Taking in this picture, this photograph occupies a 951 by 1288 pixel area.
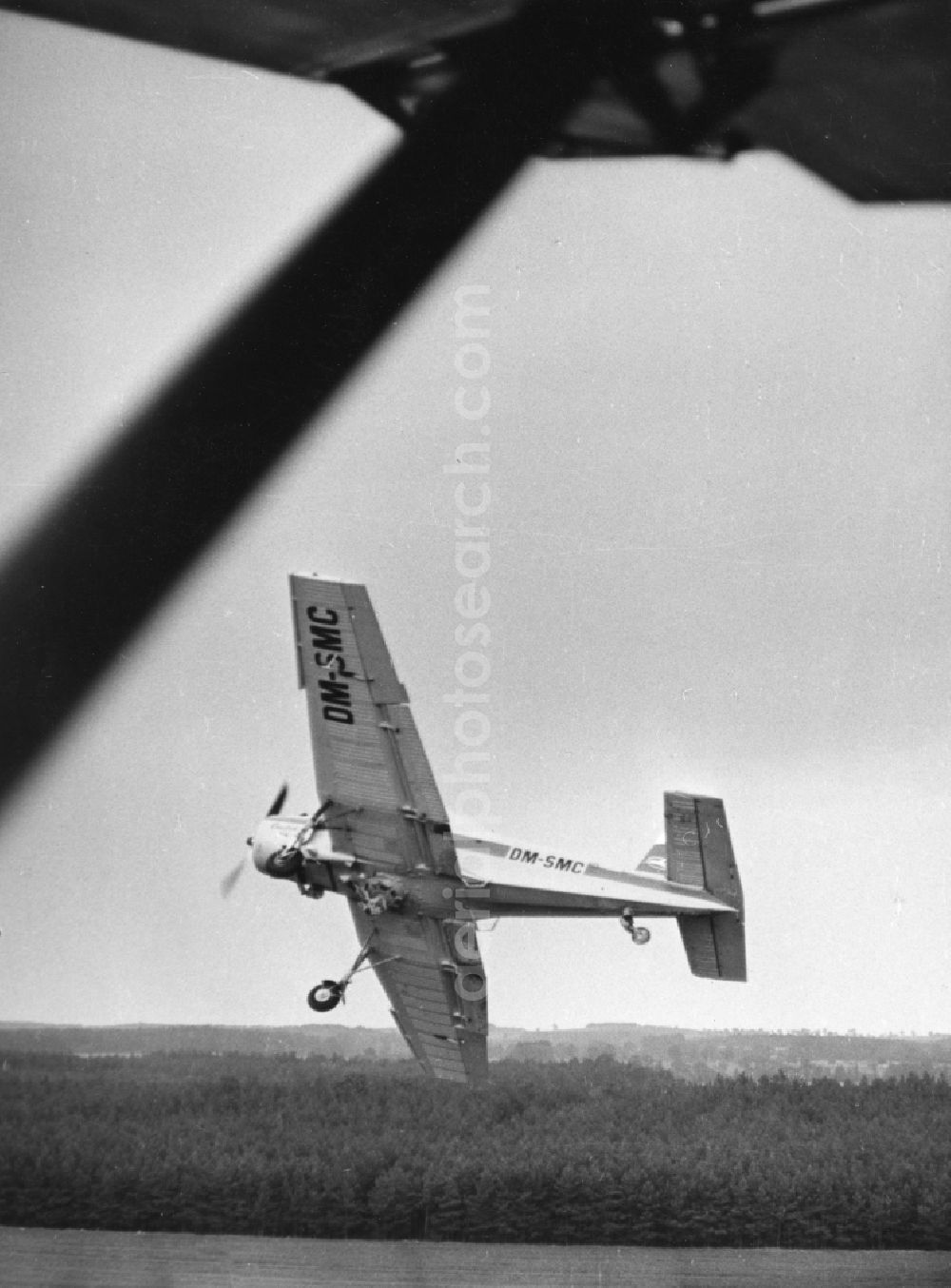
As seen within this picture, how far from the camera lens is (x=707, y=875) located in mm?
9281

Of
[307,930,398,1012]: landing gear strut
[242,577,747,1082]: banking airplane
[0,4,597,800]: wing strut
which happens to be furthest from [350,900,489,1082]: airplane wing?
[0,4,597,800]: wing strut

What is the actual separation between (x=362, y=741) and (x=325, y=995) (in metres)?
1.80

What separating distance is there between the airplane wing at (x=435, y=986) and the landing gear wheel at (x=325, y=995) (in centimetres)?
40

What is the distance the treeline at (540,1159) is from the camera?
12289mm

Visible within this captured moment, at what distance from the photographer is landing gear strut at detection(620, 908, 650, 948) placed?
30.6 ft

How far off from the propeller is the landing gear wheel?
3.25 feet

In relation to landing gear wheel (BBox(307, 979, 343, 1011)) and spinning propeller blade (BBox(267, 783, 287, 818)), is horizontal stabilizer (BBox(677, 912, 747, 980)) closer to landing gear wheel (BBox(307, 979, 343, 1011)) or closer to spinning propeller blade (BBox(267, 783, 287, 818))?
landing gear wheel (BBox(307, 979, 343, 1011))

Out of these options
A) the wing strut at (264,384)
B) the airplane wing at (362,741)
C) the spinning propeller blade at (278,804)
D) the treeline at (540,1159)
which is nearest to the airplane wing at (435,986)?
the airplane wing at (362,741)

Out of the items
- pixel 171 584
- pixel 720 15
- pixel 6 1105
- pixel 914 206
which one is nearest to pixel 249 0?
pixel 720 15

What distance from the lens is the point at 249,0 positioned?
33.8 ft

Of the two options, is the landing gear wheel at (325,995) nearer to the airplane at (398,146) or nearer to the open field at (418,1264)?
the airplane at (398,146)

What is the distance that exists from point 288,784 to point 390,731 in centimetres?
130

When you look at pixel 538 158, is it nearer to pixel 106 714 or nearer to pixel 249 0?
pixel 249 0

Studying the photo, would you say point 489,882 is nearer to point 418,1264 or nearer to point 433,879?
point 433,879
